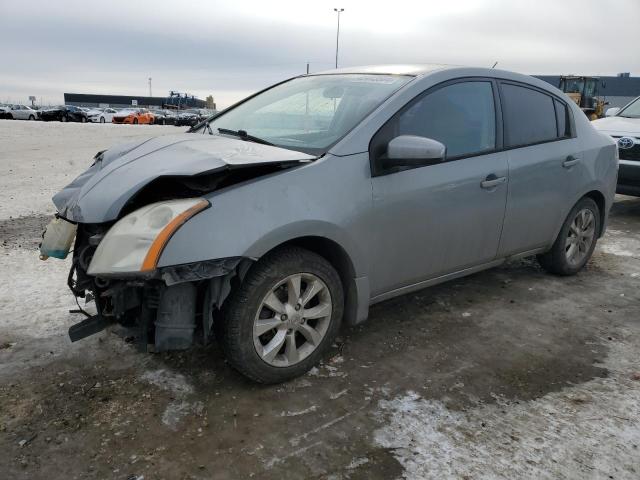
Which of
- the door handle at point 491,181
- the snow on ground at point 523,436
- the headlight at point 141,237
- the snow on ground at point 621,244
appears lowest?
the snow on ground at point 523,436

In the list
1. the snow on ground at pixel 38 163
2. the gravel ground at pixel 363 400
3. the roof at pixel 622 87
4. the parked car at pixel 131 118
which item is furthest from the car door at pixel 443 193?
the roof at pixel 622 87

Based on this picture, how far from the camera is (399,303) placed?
13.3 feet

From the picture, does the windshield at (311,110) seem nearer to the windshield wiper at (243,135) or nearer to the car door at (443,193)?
the windshield wiper at (243,135)

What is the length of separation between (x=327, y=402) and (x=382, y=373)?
0.45 meters

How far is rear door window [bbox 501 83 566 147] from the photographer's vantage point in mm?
3854

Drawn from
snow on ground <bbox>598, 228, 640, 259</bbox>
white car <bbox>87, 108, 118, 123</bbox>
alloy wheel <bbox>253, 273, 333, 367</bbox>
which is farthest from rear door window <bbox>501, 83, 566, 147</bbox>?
white car <bbox>87, 108, 118, 123</bbox>

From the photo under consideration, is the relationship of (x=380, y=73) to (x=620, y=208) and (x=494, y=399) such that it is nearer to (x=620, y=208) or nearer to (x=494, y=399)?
(x=494, y=399)

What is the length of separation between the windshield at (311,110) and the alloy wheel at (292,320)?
763mm

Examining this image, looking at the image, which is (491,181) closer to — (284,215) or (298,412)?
(284,215)

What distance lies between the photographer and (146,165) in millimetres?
2795

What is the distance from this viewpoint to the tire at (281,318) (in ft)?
8.61

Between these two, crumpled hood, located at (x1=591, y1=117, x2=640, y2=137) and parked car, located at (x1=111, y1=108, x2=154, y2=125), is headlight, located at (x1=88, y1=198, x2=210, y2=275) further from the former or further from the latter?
parked car, located at (x1=111, y1=108, x2=154, y2=125)

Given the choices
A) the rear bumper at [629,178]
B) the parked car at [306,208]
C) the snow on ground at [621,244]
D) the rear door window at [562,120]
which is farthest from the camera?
the rear bumper at [629,178]

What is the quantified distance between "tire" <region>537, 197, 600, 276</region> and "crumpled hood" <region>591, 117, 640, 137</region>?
3084mm
